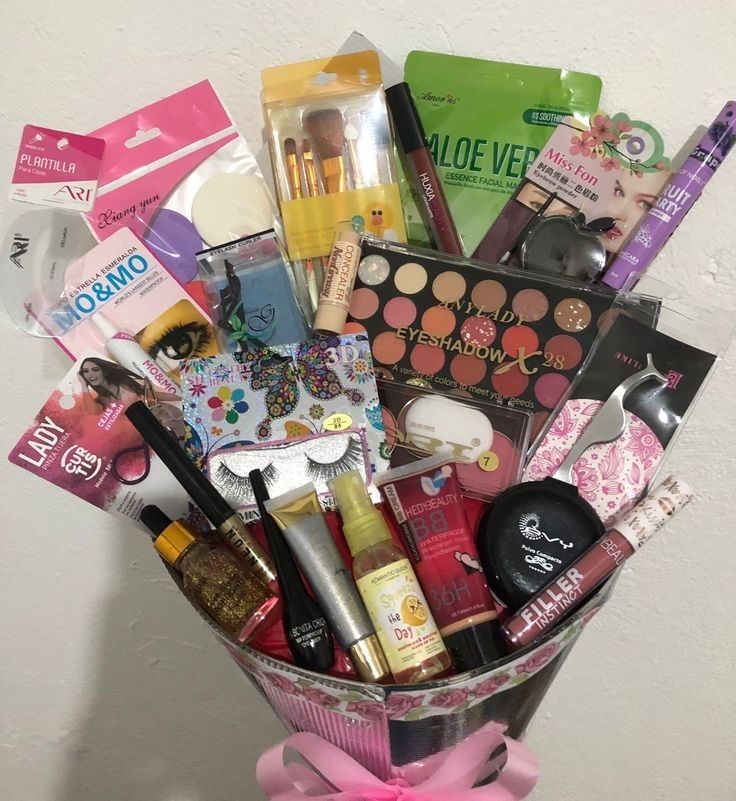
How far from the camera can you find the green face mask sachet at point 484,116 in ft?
1.74

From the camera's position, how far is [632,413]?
538mm

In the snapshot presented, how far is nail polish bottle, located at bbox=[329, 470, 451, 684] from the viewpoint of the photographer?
45 centimetres

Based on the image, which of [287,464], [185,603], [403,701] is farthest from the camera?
[185,603]

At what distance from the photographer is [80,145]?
1.76ft

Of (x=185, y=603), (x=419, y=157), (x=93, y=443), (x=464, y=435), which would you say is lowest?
(x=185, y=603)

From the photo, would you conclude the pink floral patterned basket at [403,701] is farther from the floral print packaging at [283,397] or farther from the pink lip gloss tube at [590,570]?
the floral print packaging at [283,397]

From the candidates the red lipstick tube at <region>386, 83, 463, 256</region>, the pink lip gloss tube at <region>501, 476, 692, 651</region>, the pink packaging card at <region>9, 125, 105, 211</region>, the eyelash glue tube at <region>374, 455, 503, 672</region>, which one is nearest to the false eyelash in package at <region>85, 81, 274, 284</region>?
the pink packaging card at <region>9, 125, 105, 211</region>

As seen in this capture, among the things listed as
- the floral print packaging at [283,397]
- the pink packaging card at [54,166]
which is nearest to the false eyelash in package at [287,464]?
Answer: the floral print packaging at [283,397]

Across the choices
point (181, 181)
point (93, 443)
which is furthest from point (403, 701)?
point (181, 181)

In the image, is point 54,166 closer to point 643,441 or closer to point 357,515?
point 357,515

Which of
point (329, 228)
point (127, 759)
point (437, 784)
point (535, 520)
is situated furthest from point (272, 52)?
point (127, 759)

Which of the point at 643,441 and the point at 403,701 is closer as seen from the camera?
the point at 403,701

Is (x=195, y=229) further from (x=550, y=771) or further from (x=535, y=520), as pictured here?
(x=550, y=771)

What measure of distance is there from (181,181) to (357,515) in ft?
0.92
